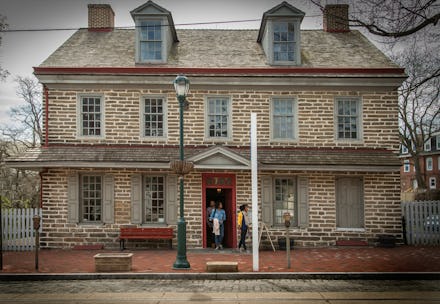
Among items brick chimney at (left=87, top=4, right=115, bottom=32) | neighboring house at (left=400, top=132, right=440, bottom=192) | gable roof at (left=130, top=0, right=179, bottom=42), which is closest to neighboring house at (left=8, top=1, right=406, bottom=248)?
gable roof at (left=130, top=0, right=179, bottom=42)

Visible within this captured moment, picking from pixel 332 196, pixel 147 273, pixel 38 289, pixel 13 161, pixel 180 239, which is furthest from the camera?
pixel 332 196

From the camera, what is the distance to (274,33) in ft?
55.9

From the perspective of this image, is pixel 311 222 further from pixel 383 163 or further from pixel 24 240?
pixel 24 240

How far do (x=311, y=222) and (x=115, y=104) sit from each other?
27.0 feet

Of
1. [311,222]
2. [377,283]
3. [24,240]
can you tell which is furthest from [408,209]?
[24,240]

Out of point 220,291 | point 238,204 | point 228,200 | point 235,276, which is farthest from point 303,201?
point 220,291

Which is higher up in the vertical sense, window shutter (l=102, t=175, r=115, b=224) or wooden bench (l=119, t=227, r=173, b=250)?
window shutter (l=102, t=175, r=115, b=224)

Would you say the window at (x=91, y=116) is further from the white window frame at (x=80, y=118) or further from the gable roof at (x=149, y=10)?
the gable roof at (x=149, y=10)

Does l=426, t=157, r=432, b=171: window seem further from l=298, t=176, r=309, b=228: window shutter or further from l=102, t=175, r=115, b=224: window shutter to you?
l=102, t=175, r=115, b=224: window shutter

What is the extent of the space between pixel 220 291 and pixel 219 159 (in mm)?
6601

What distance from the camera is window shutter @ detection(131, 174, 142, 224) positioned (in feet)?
51.7

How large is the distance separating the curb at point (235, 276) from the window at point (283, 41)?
9.01 meters

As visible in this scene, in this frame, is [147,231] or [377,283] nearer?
[377,283]

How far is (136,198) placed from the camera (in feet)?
51.9
